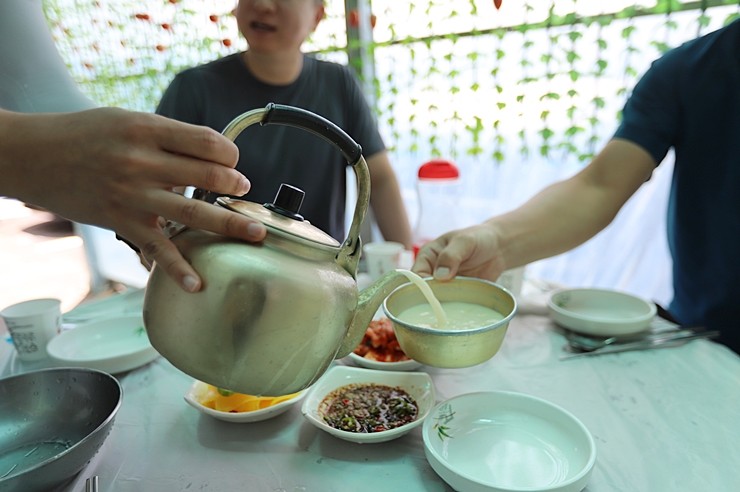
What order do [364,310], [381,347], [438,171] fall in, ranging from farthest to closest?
[438,171], [381,347], [364,310]

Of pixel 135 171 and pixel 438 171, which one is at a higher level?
pixel 135 171

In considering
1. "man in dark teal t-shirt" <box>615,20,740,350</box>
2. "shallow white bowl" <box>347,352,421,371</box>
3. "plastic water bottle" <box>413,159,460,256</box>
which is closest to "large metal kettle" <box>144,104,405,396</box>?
"shallow white bowl" <box>347,352,421,371</box>

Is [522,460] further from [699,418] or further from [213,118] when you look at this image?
[213,118]

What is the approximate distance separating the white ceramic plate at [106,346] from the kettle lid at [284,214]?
49 cm

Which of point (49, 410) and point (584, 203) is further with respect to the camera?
point (584, 203)

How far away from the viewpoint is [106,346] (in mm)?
1032

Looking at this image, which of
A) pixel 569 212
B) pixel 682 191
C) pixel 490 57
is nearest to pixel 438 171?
pixel 569 212

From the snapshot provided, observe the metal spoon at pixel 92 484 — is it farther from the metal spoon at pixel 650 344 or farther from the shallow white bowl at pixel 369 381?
the metal spoon at pixel 650 344

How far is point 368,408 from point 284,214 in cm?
39

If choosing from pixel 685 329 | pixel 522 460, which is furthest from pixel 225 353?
pixel 685 329

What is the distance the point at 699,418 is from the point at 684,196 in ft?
2.54

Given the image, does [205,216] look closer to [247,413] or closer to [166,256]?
[166,256]

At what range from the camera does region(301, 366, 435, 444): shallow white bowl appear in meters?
0.68

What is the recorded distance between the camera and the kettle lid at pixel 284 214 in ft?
1.71
